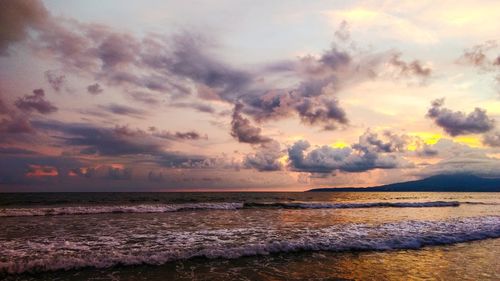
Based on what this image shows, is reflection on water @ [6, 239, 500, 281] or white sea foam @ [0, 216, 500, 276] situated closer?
reflection on water @ [6, 239, 500, 281]

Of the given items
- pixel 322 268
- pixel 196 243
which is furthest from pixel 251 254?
pixel 322 268

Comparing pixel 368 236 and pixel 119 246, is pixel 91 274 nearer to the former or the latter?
pixel 119 246

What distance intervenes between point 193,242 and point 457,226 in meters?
19.2

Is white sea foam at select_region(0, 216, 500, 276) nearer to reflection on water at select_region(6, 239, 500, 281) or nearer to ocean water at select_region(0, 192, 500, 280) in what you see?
ocean water at select_region(0, 192, 500, 280)

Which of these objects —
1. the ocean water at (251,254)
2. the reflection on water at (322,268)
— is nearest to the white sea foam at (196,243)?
the ocean water at (251,254)

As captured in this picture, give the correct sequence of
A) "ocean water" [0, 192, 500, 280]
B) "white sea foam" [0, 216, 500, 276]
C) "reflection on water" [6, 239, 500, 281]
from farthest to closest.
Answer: "white sea foam" [0, 216, 500, 276] < "ocean water" [0, 192, 500, 280] < "reflection on water" [6, 239, 500, 281]

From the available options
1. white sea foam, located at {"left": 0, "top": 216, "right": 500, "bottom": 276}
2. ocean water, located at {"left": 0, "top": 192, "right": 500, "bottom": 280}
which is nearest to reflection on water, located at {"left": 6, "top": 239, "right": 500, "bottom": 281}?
ocean water, located at {"left": 0, "top": 192, "right": 500, "bottom": 280}

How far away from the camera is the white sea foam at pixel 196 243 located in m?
13.8

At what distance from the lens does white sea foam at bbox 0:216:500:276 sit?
45.1 feet

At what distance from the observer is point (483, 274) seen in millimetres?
12016

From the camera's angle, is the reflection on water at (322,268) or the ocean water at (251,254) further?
the ocean water at (251,254)

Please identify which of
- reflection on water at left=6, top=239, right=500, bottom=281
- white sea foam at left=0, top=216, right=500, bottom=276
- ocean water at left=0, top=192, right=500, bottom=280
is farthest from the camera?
white sea foam at left=0, top=216, right=500, bottom=276

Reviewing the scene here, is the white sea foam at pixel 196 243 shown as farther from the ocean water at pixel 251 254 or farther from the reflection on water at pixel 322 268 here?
the reflection on water at pixel 322 268

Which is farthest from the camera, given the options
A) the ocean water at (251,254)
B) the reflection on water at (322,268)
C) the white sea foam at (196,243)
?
the white sea foam at (196,243)
